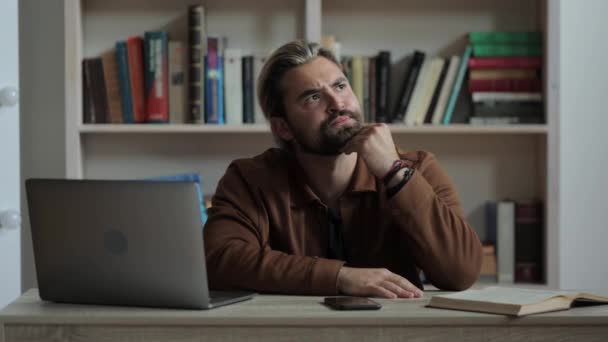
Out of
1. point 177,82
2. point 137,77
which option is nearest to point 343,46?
point 177,82

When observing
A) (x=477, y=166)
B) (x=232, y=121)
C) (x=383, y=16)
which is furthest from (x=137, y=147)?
(x=477, y=166)

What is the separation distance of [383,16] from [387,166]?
1.42 metres

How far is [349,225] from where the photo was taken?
6.67 feet

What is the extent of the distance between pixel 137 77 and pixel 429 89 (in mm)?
1014

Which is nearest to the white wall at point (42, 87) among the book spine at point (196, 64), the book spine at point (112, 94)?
the book spine at point (112, 94)

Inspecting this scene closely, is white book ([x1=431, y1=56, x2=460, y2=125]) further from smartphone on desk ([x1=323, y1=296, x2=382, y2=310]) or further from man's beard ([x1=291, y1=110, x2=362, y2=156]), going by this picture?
smartphone on desk ([x1=323, y1=296, x2=382, y2=310])

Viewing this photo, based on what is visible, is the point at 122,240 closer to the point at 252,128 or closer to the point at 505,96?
the point at 252,128

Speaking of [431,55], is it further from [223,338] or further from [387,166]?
[223,338]

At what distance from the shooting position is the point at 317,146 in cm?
208

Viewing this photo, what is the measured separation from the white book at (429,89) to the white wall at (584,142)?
1.60 ft

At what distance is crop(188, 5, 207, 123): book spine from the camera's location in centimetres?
300

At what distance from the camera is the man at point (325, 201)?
1.84 m

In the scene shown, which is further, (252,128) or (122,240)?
(252,128)

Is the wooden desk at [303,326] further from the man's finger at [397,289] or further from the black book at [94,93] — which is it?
the black book at [94,93]
